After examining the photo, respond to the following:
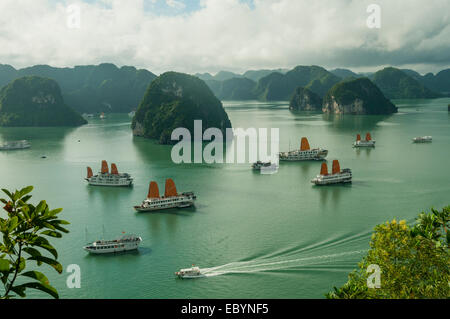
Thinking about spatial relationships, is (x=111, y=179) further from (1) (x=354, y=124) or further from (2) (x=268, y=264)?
(1) (x=354, y=124)

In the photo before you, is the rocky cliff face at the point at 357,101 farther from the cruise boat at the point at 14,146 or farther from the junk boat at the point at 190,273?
the junk boat at the point at 190,273

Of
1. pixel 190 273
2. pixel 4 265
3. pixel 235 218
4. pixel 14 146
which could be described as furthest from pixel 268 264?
pixel 14 146

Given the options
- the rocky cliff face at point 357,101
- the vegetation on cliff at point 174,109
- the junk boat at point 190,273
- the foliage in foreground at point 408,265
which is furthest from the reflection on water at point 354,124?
the foliage in foreground at point 408,265

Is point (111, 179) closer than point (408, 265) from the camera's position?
No

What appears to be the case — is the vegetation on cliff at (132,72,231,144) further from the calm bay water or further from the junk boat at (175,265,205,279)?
the junk boat at (175,265,205,279)

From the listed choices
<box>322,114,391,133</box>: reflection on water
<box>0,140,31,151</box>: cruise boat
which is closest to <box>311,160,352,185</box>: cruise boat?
<box>322,114,391,133</box>: reflection on water
